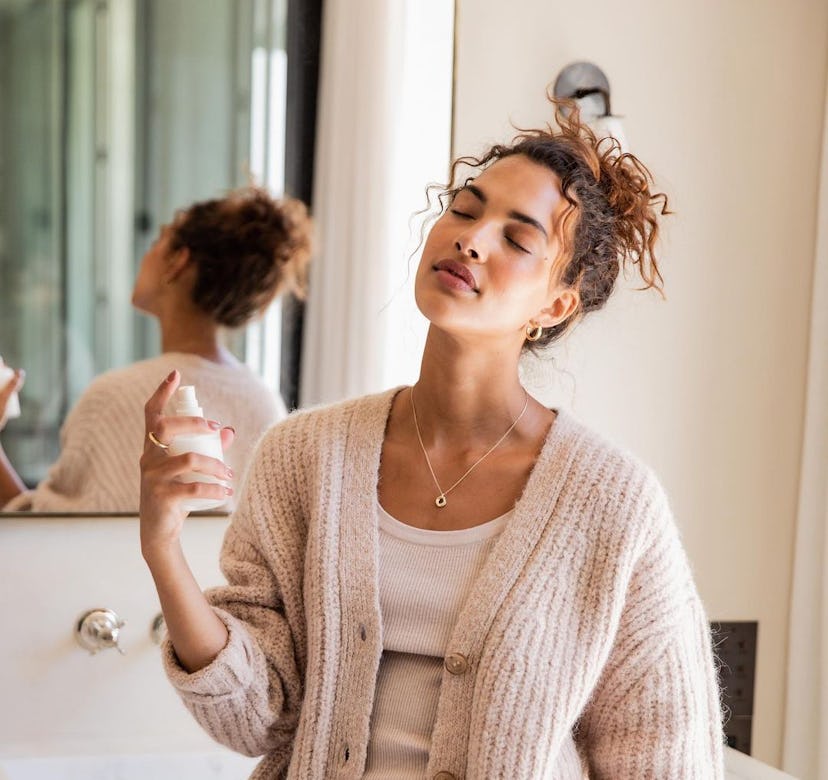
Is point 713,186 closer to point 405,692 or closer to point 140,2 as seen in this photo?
point 140,2

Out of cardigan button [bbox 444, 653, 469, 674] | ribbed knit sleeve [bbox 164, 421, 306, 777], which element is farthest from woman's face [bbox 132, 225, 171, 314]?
cardigan button [bbox 444, 653, 469, 674]

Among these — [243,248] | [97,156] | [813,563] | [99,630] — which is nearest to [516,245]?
[243,248]

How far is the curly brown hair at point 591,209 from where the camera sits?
4.42ft

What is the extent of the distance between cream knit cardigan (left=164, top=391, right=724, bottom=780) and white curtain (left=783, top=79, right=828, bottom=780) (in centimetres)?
87

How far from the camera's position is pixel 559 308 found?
1.39m

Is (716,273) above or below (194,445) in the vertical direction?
above

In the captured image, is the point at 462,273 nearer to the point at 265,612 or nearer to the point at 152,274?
the point at 265,612

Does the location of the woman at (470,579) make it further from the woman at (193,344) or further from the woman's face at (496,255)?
the woman at (193,344)

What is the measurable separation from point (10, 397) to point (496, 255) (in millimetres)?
816

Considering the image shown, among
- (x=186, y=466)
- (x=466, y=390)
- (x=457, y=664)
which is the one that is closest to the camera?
(x=186, y=466)

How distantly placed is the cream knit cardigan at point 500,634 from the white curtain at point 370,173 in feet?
1.59

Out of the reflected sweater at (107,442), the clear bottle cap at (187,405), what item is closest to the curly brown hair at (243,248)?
the reflected sweater at (107,442)

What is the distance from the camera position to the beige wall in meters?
2.02

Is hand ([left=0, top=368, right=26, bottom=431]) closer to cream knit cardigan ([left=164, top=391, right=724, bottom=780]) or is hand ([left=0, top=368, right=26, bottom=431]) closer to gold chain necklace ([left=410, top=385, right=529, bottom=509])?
cream knit cardigan ([left=164, top=391, right=724, bottom=780])
